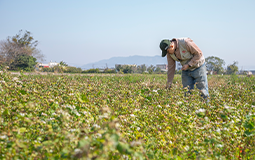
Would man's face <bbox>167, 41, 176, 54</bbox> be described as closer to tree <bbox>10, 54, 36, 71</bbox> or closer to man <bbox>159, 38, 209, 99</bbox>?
man <bbox>159, 38, 209, 99</bbox>

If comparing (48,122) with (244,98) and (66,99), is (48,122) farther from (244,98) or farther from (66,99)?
(244,98)

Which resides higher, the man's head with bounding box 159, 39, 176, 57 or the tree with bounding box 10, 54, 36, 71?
the tree with bounding box 10, 54, 36, 71

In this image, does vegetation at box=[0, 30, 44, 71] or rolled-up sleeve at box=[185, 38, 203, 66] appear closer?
rolled-up sleeve at box=[185, 38, 203, 66]

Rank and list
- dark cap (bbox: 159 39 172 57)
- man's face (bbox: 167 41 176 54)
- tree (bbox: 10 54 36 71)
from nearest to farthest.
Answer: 1. dark cap (bbox: 159 39 172 57)
2. man's face (bbox: 167 41 176 54)
3. tree (bbox: 10 54 36 71)

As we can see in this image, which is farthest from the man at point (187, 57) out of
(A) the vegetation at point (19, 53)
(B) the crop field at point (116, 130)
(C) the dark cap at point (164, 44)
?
(A) the vegetation at point (19, 53)

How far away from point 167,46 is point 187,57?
643 millimetres

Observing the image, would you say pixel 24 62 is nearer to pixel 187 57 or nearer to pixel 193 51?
pixel 187 57

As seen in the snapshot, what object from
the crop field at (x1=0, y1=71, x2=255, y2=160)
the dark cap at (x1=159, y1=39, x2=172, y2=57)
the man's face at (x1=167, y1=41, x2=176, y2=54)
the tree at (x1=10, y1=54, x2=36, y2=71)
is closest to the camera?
the crop field at (x1=0, y1=71, x2=255, y2=160)

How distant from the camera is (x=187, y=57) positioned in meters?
5.14

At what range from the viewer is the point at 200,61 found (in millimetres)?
5133

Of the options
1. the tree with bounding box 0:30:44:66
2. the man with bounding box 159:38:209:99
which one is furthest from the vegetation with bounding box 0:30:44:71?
the man with bounding box 159:38:209:99

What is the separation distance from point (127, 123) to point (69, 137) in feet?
5.03

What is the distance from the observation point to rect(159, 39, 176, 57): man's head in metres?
4.84

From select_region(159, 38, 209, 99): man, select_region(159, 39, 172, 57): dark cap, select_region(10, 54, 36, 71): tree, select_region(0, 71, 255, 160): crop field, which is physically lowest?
select_region(0, 71, 255, 160): crop field
